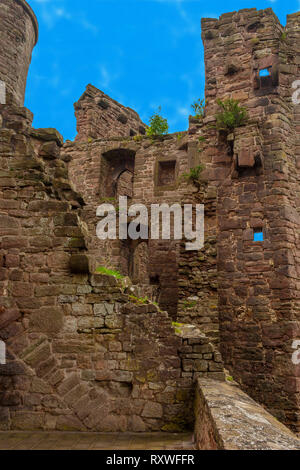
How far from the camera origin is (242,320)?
8586 mm

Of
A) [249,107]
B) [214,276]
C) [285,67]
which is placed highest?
[285,67]

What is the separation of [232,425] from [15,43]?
1524 centimetres

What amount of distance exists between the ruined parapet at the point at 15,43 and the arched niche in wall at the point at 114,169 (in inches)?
148

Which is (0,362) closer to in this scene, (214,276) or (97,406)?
(97,406)

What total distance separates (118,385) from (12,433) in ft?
4.81

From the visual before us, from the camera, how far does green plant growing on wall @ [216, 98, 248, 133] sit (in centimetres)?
938

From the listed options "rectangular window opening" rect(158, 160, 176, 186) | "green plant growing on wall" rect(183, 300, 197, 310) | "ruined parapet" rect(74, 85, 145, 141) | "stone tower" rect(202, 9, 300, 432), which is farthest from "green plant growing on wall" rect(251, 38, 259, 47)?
"ruined parapet" rect(74, 85, 145, 141)

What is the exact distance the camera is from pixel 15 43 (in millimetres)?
14336

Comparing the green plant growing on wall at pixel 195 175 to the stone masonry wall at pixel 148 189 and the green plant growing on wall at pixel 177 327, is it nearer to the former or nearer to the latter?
the stone masonry wall at pixel 148 189

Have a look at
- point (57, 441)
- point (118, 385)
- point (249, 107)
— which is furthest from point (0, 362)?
point (249, 107)

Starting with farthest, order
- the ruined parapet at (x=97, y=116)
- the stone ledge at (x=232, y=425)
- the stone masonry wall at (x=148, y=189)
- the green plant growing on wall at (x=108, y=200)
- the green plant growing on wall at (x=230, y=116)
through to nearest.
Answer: the ruined parapet at (x=97, y=116)
the green plant growing on wall at (x=108, y=200)
the stone masonry wall at (x=148, y=189)
the green plant growing on wall at (x=230, y=116)
the stone ledge at (x=232, y=425)

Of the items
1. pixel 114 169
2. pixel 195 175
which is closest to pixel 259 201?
pixel 195 175

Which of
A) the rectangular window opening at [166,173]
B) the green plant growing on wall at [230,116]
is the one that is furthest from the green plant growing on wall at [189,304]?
the rectangular window opening at [166,173]

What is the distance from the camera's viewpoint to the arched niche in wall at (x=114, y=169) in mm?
14659
